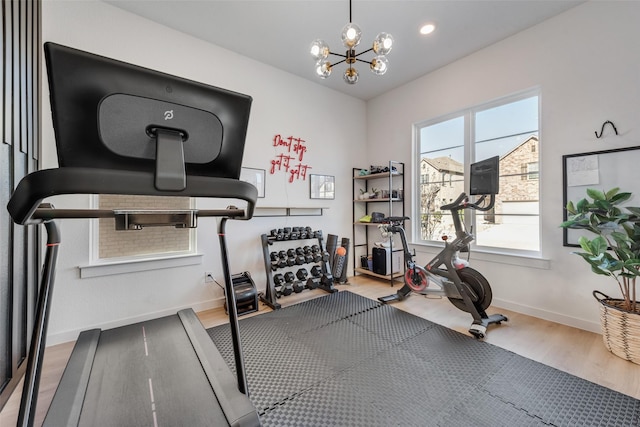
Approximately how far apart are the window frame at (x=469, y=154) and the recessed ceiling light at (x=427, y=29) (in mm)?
1091

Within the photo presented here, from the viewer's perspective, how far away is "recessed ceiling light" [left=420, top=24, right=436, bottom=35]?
111 inches

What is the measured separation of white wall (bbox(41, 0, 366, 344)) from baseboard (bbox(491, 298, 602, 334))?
235cm

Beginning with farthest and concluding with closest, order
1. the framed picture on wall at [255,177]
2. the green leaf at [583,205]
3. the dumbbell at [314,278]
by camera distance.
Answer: the dumbbell at [314,278], the framed picture on wall at [255,177], the green leaf at [583,205]

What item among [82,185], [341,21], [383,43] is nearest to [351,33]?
[383,43]

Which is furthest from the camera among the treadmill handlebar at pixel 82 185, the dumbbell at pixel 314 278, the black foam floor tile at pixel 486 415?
the dumbbell at pixel 314 278

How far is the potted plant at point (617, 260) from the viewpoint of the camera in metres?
1.94

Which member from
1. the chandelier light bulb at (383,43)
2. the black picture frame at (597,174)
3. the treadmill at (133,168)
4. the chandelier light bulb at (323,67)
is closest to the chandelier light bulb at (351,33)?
the chandelier light bulb at (383,43)

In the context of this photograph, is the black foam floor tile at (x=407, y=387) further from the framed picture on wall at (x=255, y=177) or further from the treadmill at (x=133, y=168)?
the framed picture on wall at (x=255, y=177)

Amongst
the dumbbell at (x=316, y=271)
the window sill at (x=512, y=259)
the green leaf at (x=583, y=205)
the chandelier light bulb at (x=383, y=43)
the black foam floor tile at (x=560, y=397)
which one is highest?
the chandelier light bulb at (x=383, y=43)

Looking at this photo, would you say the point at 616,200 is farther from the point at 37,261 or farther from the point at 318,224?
the point at 37,261

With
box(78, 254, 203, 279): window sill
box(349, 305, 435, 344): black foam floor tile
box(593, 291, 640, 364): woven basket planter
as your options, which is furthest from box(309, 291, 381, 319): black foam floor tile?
box(593, 291, 640, 364): woven basket planter

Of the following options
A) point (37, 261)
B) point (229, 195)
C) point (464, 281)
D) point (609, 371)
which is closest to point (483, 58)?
point (464, 281)

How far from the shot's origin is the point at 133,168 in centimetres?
73

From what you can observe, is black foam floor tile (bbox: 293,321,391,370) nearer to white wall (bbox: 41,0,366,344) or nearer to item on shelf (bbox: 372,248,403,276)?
white wall (bbox: 41,0,366,344)
